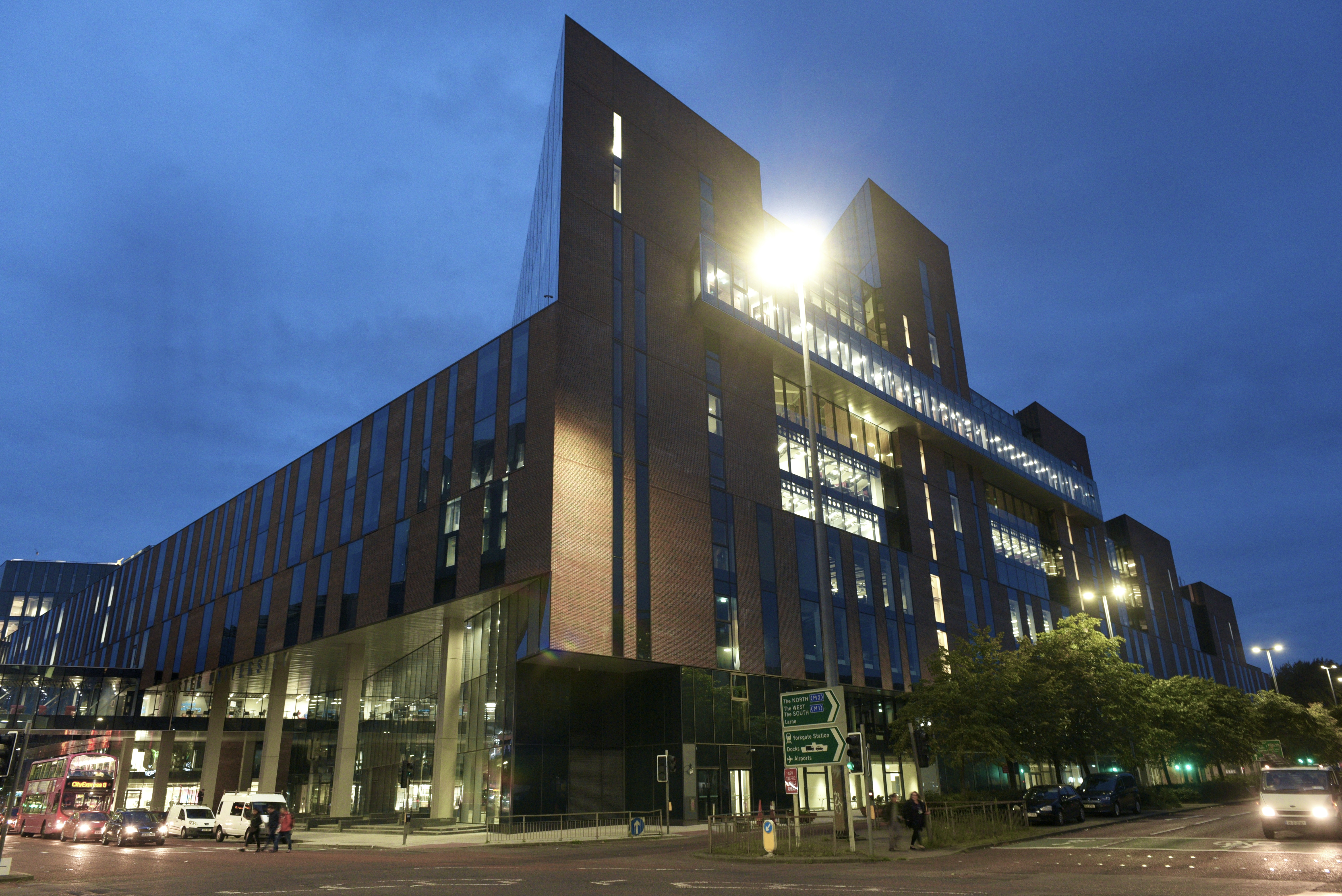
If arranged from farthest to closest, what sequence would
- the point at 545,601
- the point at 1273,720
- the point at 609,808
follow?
the point at 1273,720 < the point at 609,808 < the point at 545,601

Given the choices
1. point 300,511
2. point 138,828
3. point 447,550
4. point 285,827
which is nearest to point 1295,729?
point 447,550

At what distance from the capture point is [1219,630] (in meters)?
121

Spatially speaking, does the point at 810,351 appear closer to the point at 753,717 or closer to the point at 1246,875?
the point at 753,717

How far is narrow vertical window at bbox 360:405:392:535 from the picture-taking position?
49750mm

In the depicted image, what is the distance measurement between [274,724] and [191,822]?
9858mm

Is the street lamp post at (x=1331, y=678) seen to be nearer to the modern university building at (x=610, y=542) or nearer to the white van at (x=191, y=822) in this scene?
the modern university building at (x=610, y=542)

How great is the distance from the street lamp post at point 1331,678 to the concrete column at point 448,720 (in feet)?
244

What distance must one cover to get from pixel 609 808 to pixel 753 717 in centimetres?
866

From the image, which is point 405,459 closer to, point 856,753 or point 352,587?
point 352,587

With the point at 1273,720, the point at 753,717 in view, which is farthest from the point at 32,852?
the point at 1273,720

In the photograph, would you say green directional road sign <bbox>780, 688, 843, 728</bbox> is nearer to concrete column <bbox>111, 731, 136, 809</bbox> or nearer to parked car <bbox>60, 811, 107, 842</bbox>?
parked car <bbox>60, 811, 107, 842</bbox>

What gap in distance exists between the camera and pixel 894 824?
2492 cm

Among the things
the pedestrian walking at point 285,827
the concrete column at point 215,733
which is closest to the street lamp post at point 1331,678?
the pedestrian walking at point 285,827

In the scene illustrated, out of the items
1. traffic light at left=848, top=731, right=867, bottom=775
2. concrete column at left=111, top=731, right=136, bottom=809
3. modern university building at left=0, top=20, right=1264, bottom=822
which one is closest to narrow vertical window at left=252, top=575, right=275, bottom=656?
modern university building at left=0, top=20, right=1264, bottom=822
